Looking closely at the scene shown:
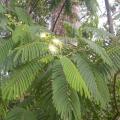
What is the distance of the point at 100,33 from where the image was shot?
209 centimetres

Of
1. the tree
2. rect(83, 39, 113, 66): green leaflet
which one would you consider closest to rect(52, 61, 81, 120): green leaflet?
the tree

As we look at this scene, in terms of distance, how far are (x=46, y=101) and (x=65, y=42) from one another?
0.32 metres

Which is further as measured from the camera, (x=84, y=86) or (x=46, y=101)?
(x=46, y=101)

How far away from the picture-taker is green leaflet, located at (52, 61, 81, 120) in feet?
5.08

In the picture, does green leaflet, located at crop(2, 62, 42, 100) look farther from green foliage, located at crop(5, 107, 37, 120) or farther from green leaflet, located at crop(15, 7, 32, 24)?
green leaflet, located at crop(15, 7, 32, 24)

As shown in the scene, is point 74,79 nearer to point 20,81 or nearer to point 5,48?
point 20,81

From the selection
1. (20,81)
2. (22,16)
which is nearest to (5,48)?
(20,81)

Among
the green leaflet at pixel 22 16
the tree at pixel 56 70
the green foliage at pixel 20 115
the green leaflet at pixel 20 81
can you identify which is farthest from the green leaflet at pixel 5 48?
the green leaflet at pixel 22 16

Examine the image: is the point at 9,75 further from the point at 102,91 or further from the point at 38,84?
the point at 102,91

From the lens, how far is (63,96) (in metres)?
1.56

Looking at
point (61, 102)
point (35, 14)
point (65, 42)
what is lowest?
point (35, 14)

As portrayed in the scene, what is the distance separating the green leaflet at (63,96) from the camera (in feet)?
5.08

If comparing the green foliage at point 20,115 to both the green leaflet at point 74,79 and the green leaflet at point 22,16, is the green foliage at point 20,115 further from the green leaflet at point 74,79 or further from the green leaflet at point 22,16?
the green leaflet at point 22,16

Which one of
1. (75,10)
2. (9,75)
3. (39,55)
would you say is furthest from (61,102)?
(75,10)
